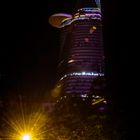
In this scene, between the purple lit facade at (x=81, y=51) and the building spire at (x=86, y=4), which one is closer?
the purple lit facade at (x=81, y=51)

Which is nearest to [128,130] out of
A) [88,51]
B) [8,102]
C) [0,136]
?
[0,136]

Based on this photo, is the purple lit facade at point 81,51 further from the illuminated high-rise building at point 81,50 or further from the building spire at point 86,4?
the building spire at point 86,4

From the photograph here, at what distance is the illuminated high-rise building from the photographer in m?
82.3

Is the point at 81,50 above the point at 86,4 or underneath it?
underneath

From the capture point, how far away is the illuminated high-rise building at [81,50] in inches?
3241

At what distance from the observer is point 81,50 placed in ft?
289

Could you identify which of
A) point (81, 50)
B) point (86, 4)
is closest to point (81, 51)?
point (81, 50)

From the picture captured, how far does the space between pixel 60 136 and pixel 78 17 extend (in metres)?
83.0

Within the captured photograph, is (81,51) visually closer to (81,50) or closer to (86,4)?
(81,50)

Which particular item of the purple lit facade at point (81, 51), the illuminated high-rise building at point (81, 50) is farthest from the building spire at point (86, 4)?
the purple lit facade at point (81, 51)

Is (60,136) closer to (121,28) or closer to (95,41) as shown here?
(121,28)

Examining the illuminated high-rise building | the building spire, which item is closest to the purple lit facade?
the illuminated high-rise building

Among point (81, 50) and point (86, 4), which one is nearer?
point (81, 50)

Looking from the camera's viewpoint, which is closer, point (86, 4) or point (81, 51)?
point (81, 51)
